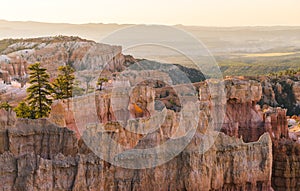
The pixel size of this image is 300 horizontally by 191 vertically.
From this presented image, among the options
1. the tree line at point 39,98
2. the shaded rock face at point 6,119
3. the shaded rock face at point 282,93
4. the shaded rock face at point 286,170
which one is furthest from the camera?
the shaded rock face at point 282,93

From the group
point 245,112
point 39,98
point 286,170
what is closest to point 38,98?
point 39,98

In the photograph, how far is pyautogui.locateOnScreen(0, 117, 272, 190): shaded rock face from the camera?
15047 mm

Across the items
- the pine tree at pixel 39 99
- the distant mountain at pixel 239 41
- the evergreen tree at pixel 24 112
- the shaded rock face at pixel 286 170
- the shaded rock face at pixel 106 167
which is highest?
the distant mountain at pixel 239 41

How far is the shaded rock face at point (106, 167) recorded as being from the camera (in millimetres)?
15047

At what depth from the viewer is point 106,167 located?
1628 cm

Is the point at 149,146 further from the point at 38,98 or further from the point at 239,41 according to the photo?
the point at 239,41

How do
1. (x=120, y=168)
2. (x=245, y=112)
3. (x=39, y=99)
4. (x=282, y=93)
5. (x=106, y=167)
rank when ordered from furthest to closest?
(x=282, y=93), (x=39, y=99), (x=245, y=112), (x=120, y=168), (x=106, y=167)

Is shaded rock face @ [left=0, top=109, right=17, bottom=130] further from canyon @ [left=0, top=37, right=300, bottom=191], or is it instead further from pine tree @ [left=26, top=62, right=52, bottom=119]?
pine tree @ [left=26, top=62, right=52, bottom=119]

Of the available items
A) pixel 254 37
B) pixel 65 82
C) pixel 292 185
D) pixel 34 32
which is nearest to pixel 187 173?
pixel 292 185

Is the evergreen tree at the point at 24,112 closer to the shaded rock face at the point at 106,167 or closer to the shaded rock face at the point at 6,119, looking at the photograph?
the shaded rock face at the point at 6,119

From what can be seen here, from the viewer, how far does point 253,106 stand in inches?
1013

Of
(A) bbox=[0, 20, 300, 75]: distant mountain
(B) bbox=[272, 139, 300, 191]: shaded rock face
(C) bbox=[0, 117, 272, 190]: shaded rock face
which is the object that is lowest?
(B) bbox=[272, 139, 300, 191]: shaded rock face

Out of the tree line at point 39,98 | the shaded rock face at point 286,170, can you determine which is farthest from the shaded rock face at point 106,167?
the tree line at point 39,98

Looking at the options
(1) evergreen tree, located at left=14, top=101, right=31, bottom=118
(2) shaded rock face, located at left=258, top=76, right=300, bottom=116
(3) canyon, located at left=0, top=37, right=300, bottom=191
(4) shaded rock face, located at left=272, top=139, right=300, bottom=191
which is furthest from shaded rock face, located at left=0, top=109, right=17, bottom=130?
(2) shaded rock face, located at left=258, top=76, right=300, bottom=116
